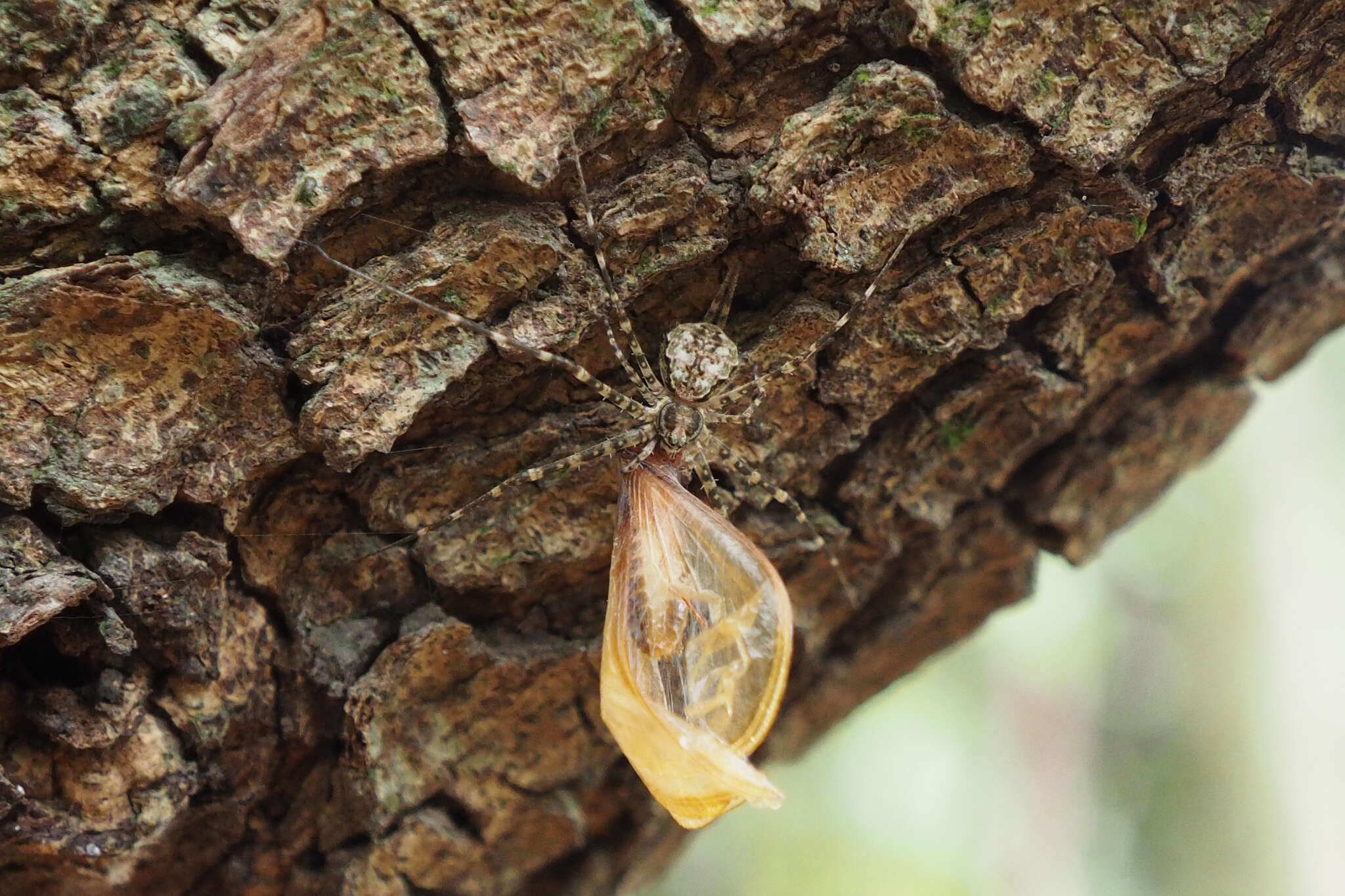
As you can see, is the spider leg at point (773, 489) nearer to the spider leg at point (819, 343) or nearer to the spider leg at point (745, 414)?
the spider leg at point (745, 414)

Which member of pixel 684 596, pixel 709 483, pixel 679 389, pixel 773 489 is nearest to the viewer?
pixel 684 596

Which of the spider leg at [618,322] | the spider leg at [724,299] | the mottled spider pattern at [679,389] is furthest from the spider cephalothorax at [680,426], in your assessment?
the spider leg at [724,299]

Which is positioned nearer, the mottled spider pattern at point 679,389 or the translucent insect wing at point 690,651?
the translucent insect wing at point 690,651

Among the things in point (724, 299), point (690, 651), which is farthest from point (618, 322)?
point (690, 651)

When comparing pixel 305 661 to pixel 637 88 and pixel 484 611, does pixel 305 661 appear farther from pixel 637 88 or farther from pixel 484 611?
pixel 637 88

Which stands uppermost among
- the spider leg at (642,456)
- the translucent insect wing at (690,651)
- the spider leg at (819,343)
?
the spider leg at (819,343)

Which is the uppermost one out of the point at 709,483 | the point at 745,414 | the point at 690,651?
the point at 745,414

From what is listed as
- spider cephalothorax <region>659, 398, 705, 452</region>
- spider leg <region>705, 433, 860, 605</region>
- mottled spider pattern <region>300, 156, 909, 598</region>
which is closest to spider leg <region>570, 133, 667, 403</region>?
mottled spider pattern <region>300, 156, 909, 598</region>

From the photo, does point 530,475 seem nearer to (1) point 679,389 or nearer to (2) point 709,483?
(1) point 679,389
